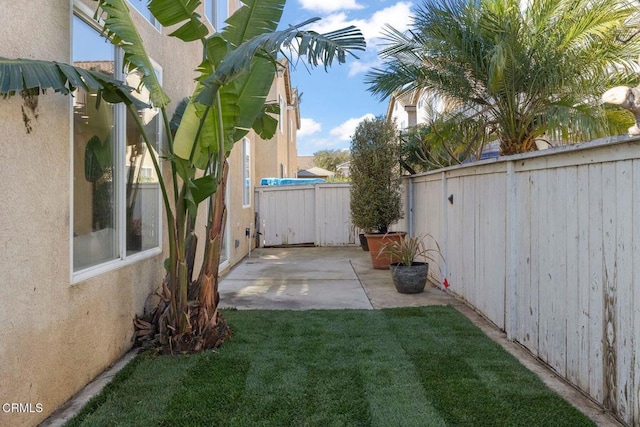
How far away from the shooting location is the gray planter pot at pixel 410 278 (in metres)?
7.44

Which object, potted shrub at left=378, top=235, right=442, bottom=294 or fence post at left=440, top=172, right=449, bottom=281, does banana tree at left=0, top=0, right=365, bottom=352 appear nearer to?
potted shrub at left=378, top=235, right=442, bottom=294

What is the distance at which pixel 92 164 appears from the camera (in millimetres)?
4023

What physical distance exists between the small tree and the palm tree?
324 centimetres

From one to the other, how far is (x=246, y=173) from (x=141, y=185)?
7.13 meters

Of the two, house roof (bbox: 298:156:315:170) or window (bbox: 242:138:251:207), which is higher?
house roof (bbox: 298:156:315:170)

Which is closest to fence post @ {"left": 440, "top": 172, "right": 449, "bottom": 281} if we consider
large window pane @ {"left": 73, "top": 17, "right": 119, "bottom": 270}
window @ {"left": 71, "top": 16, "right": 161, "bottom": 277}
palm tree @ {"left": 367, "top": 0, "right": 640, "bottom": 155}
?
palm tree @ {"left": 367, "top": 0, "right": 640, "bottom": 155}

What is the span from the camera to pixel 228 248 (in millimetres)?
10141

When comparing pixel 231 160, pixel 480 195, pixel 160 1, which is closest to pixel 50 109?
pixel 160 1

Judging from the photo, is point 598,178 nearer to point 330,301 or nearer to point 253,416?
point 253,416

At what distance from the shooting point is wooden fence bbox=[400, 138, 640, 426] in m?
3.11

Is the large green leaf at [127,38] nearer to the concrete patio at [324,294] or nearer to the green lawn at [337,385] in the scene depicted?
the green lawn at [337,385]

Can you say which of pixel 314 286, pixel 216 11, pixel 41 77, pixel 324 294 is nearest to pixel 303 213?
pixel 314 286

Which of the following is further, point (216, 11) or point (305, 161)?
point (305, 161)

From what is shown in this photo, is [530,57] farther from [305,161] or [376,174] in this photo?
[305,161]
